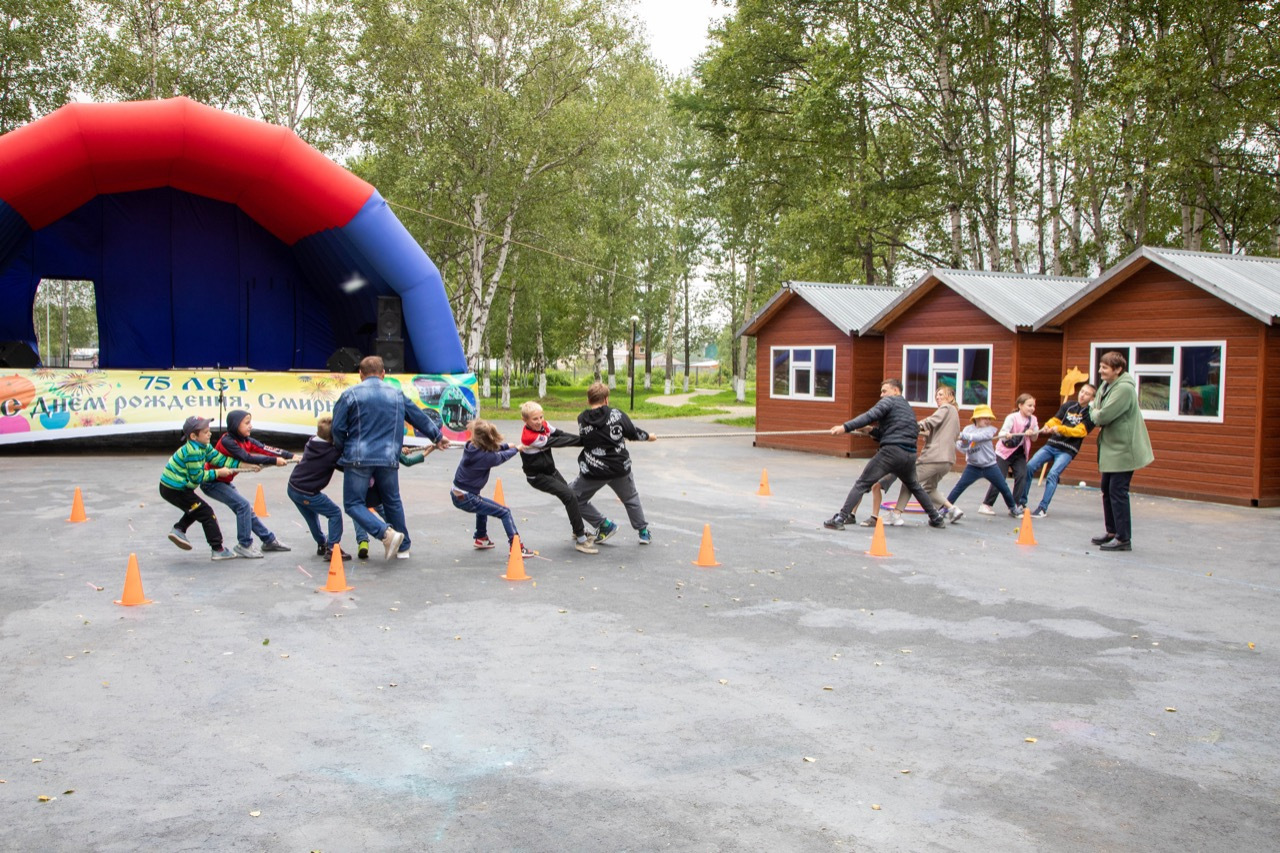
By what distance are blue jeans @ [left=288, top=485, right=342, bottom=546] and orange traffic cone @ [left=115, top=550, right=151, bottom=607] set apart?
1810 mm

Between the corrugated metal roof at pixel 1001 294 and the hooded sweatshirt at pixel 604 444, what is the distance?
35.2 ft

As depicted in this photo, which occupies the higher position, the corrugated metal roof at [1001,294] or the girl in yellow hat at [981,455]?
the corrugated metal roof at [1001,294]

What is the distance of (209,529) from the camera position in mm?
9945

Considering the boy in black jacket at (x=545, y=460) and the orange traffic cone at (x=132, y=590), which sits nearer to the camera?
the orange traffic cone at (x=132, y=590)

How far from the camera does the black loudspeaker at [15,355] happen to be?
23406 millimetres

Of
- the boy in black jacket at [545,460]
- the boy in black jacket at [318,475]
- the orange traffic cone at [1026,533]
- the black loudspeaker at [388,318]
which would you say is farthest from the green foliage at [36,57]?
the orange traffic cone at [1026,533]

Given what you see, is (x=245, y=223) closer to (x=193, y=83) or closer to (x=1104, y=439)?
(x=193, y=83)

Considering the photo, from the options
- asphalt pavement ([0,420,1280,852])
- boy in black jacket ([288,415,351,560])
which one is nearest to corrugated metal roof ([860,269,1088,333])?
asphalt pavement ([0,420,1280,852])

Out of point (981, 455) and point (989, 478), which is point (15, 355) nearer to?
point (981, 455)

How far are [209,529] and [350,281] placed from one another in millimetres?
16290

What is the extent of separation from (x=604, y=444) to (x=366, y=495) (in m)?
2.45

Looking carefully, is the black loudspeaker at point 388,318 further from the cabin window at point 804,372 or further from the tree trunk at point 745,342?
the tree trunk at point 745,342

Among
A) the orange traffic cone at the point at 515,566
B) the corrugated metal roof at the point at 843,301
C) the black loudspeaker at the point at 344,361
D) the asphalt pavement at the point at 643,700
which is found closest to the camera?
the asphalt pavement at the point at 643,700

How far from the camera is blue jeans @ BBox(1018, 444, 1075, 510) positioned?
1376cm
